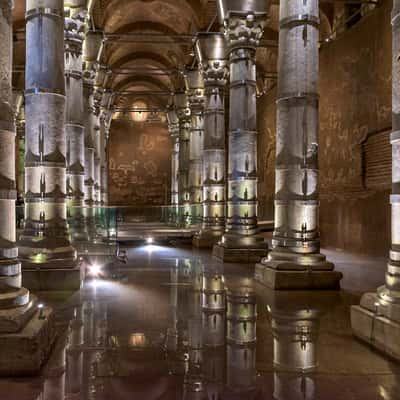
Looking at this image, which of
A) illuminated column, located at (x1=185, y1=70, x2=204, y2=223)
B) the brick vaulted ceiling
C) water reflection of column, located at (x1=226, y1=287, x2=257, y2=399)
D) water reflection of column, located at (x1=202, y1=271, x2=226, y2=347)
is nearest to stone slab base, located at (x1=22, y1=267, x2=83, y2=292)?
water reflection of column, located at (x1=202, y1=271, x2=226, y2=347)

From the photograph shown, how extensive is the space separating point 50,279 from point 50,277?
3 centimetres

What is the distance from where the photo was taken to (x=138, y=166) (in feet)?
124

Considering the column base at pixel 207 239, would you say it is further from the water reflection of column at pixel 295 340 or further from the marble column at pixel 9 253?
the marble column at pixel 9 253

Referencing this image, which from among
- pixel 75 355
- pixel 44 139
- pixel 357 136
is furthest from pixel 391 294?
pixel 357 136

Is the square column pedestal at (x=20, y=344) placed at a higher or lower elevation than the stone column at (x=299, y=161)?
lower

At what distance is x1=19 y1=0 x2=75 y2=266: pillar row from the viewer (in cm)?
759

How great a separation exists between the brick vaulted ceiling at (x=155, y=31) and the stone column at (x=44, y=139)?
7098 mm

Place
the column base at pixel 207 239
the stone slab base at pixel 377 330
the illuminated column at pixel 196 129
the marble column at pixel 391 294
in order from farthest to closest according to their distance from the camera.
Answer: the illuminated column at pixel 196 129, the column base at pixel 207 239, the marble column at pixel 391 294, the stone slab base at pixel 377 330

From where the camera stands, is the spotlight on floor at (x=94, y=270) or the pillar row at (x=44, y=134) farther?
the spotlight on floor at (x=94, y=270)

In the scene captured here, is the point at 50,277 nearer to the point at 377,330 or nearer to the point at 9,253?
the point at 9,253

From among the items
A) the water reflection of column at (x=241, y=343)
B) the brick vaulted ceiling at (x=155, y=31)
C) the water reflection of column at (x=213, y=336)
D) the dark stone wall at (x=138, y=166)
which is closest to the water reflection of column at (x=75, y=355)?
the water reflection of column at (x=213, y=336)

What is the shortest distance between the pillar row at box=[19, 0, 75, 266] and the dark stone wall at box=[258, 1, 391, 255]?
8303 millimetres

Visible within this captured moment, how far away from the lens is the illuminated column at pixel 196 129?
805 inches

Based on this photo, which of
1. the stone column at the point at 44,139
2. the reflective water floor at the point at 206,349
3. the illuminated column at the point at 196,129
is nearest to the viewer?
the reflective water floor at the point at 206,349
